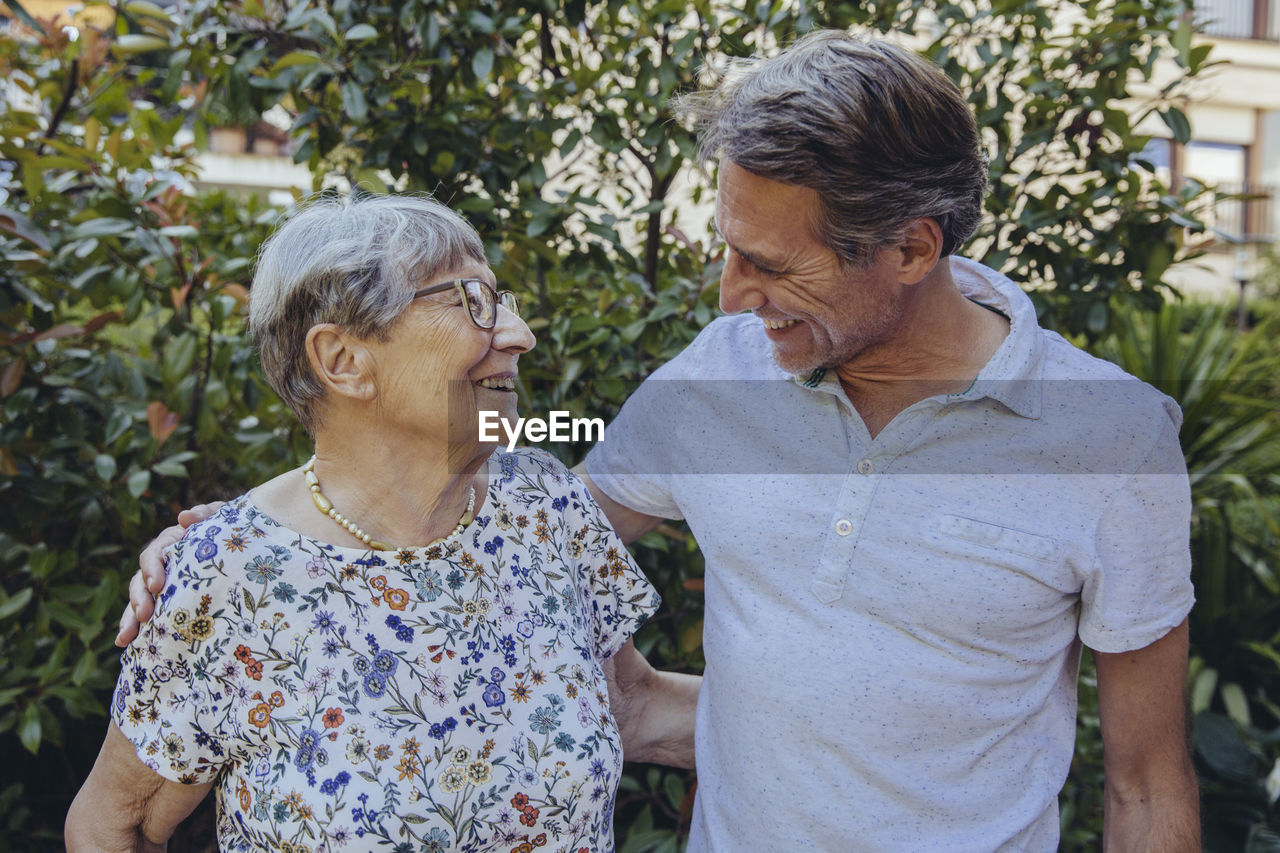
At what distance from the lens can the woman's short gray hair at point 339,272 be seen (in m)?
1.69

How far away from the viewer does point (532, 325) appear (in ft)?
8.46

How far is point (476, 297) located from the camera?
1.76 meters

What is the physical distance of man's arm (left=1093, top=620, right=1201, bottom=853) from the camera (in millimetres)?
1672

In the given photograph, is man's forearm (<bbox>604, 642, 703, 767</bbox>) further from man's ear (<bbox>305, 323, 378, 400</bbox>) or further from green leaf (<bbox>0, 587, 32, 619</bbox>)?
green leaf (<bbox>0, 587, 32, 619</bbox>)

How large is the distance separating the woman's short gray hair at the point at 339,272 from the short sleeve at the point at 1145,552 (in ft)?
3.59

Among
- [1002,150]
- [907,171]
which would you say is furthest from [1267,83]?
[907,171]

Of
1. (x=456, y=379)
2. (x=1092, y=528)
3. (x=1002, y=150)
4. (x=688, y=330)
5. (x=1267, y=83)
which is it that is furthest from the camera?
(x=1267, y=83)

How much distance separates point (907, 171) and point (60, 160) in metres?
1.97

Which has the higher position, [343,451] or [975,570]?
[343,451]

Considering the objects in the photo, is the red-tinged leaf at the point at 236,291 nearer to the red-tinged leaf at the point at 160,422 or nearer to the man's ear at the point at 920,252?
the red-tinged leaf at the point at 160,422

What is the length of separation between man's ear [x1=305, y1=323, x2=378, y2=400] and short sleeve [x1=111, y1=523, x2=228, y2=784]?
1.19ft

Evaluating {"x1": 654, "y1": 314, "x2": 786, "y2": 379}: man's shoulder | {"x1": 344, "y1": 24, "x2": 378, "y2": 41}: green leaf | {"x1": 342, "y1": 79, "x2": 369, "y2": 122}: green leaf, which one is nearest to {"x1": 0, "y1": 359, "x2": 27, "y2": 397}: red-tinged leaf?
{"x1": 342, "y1": 79, "x2": 369, "y2": 122}: green leaf

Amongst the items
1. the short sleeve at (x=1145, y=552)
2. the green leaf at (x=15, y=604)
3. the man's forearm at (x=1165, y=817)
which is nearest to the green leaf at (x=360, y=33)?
the green leaf at (x=15, y=604)

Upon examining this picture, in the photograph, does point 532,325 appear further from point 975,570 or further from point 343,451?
point 975,570
